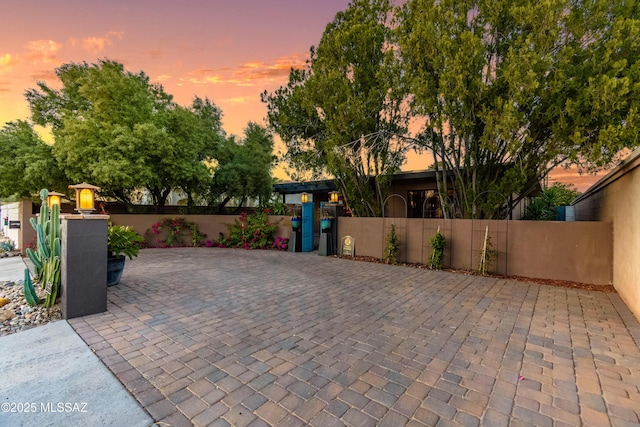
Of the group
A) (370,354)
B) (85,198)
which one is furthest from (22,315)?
(370,354)

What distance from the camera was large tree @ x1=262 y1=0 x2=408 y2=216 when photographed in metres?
7.54

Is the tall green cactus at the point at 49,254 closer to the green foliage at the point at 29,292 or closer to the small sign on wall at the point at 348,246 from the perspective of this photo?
the green foliage at the point at 29,292

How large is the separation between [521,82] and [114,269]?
749 cm

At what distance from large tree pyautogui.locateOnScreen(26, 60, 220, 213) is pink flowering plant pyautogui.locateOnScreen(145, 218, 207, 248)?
1529 mm

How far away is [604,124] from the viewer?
4.65m

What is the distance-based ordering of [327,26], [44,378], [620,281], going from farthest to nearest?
[327,26] < [620,281] < [44,378]

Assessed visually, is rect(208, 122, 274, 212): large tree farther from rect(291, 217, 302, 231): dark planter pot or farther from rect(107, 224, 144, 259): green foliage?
rect(107, 224, 144, 259): green foliage

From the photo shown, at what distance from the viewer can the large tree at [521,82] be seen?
181 inches

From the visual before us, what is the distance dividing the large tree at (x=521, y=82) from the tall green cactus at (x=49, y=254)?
21.8 ft

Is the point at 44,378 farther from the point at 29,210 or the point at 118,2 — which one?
the point at 29,210

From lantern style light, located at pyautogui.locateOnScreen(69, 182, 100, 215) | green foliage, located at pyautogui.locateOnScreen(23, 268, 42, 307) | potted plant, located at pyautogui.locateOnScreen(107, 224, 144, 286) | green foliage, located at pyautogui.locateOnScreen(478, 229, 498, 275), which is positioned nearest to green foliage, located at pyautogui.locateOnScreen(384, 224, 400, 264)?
green foliage, located at pyautogui.locateOnScreen(478, 229, 498, 275)

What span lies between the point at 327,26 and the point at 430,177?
5766 millimetres

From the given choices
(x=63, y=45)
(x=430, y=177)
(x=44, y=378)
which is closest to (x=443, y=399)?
(x=44, y=378)

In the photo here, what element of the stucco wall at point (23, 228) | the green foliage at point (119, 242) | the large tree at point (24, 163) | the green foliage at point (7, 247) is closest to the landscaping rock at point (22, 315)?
the green foliage at point (119, 242)
